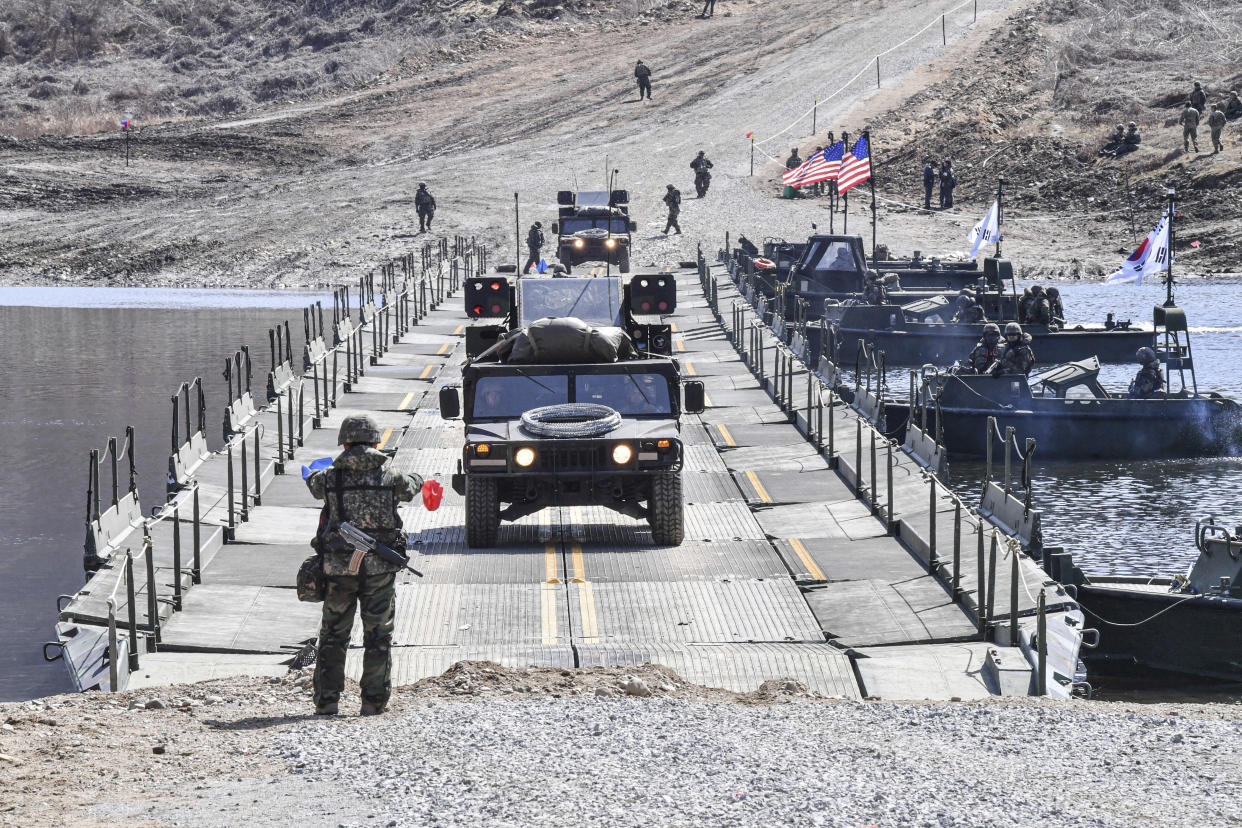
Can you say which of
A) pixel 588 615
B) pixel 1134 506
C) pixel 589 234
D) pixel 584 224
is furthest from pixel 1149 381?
pixel 584 224

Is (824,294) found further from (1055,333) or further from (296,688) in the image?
(296,688)

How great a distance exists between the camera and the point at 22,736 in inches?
412

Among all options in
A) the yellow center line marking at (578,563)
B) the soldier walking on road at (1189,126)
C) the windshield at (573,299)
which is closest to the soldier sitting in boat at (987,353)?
the windshield at (573,299)

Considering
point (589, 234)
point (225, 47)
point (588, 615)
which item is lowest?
point (588, 615)

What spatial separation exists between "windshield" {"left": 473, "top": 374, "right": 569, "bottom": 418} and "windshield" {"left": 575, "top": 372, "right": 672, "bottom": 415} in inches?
8.9

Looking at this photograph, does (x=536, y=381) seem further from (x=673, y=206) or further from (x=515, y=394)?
(x=673, y=206)

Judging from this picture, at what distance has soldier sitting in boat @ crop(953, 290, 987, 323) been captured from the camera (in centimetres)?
3784

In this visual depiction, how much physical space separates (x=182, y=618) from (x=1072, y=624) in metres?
7.95

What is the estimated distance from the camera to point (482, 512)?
1795 centimetres

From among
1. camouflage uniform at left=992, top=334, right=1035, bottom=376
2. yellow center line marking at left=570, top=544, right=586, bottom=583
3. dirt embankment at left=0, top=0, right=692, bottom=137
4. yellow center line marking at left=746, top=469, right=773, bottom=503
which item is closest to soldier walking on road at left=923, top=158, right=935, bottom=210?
dirt embankment at left=0, top=0, right=692, bottom=137

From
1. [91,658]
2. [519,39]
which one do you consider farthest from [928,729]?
[519,39]

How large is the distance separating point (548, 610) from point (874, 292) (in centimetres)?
2467

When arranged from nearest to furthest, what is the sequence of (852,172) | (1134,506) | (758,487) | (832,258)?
(758,487)
(1134,506)
(852,172)
(832,258)

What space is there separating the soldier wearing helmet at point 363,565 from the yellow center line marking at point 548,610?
3.81 metres
